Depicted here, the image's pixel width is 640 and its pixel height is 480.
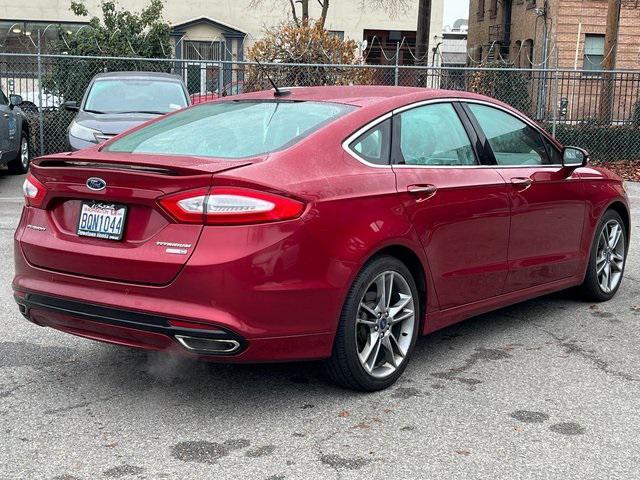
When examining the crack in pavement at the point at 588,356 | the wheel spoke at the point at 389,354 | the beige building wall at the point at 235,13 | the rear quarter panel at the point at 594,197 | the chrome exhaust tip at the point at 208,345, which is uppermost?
the beige building wall at the point at 235,13

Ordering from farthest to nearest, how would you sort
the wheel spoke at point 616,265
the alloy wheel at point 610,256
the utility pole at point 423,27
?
the utility pole at point 423,27, the wheel spoke at point 616,265, the alloy wheel at point 610,256

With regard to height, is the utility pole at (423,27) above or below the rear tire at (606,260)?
above

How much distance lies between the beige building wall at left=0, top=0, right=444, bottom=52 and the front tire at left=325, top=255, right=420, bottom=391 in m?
36.6

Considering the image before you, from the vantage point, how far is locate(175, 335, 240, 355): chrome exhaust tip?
3958mm

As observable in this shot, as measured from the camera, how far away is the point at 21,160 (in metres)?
15.0

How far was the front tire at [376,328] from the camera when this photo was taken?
435cm

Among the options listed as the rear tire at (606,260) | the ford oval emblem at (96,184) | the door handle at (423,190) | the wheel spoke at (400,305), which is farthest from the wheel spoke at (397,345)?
the rear tire at (606,260)

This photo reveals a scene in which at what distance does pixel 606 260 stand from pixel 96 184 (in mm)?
4064

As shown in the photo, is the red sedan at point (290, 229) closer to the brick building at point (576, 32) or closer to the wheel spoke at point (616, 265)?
the wheel spoke at point (616, 265)

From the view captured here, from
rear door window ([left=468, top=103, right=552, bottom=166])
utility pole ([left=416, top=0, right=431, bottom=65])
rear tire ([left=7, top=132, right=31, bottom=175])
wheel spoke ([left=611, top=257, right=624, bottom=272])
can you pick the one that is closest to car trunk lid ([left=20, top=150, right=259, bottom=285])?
rear door window ([left=468, top=103, right=552, bottom=166])

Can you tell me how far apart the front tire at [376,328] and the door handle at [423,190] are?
0.37 meters

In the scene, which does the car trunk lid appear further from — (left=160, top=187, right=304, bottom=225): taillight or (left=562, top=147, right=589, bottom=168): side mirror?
(left=562, top=147, right=589, bottom=168): side mirror

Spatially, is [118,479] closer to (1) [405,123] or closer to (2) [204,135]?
(2) [204,135]

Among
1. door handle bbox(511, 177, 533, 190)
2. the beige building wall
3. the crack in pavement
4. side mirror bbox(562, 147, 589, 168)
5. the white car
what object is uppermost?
the beige building wall
